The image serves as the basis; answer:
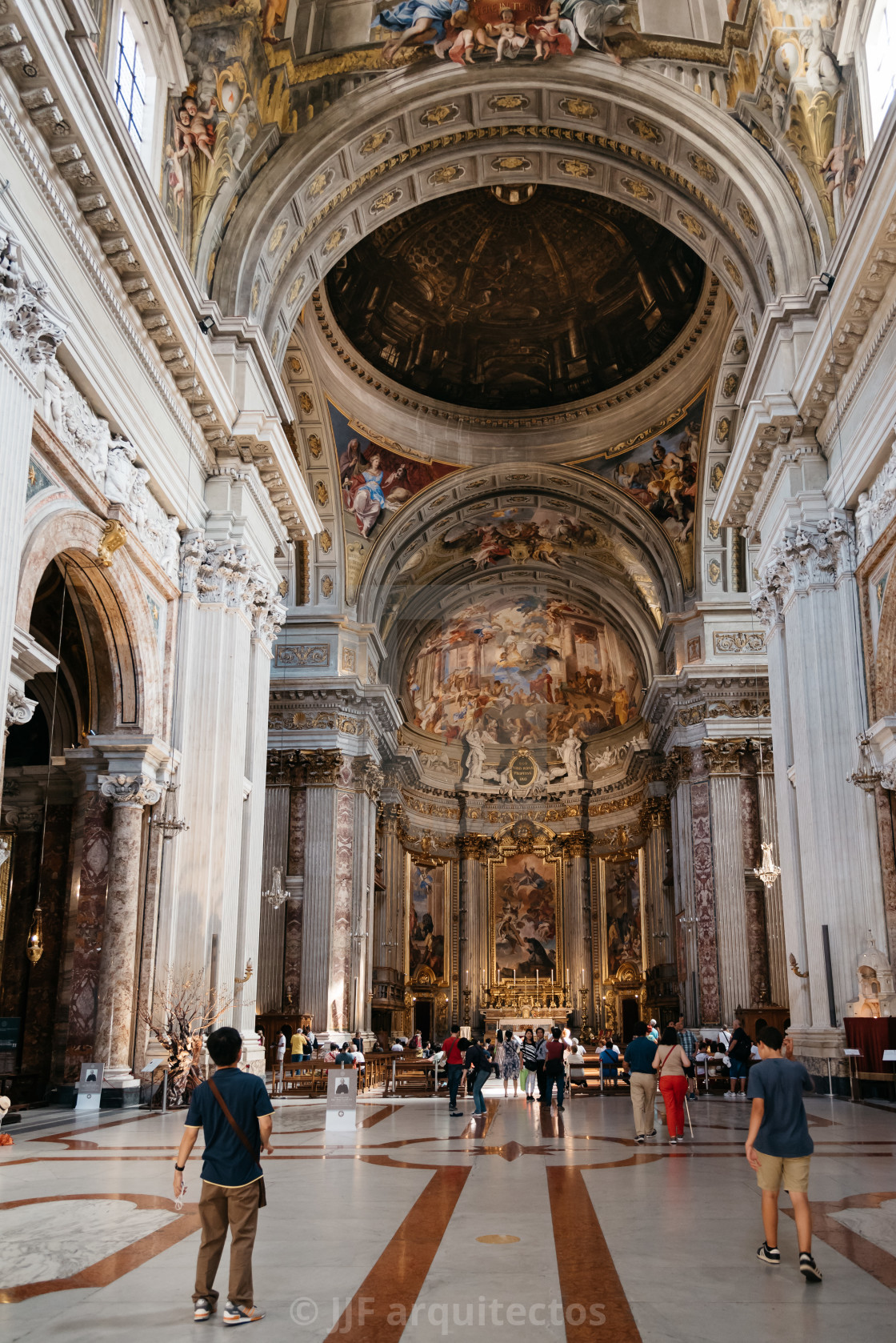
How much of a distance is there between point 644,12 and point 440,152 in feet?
13.7

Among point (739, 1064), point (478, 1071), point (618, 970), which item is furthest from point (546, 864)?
point (478, 1071)

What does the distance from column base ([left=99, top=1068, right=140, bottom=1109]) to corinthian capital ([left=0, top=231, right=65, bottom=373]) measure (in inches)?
326

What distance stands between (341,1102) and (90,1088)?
3525 mm

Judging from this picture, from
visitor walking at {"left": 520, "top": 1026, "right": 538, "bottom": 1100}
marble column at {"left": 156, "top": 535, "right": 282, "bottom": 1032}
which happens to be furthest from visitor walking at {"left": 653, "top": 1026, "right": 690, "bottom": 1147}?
marble column at {"left": 156, "top": 535, "right": 282, "bottom": 1032}

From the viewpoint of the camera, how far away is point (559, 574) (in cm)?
3578

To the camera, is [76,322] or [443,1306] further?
[76,322]

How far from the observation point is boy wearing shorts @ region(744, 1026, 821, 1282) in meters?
5.40

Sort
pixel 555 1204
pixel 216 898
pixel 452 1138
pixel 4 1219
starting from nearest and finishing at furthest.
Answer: pixel 4 1219 < pixel 555 1204 < pixel 452 1138 < pixel 216 898

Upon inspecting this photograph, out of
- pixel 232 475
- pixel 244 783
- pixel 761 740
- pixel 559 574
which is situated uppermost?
pixel 559 574

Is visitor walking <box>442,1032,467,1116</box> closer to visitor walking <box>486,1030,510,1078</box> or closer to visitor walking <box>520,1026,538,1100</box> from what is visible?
visitor walking <box>520,1026,538,1100</box>

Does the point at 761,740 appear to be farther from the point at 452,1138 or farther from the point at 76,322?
the point at 76,322

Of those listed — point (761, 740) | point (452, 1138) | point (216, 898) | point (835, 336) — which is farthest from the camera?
point (761, 740)

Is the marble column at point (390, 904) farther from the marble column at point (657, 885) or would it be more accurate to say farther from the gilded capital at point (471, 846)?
the marble column at point (657, 885)

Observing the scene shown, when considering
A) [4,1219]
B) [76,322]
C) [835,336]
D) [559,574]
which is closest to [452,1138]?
[4,1219]
